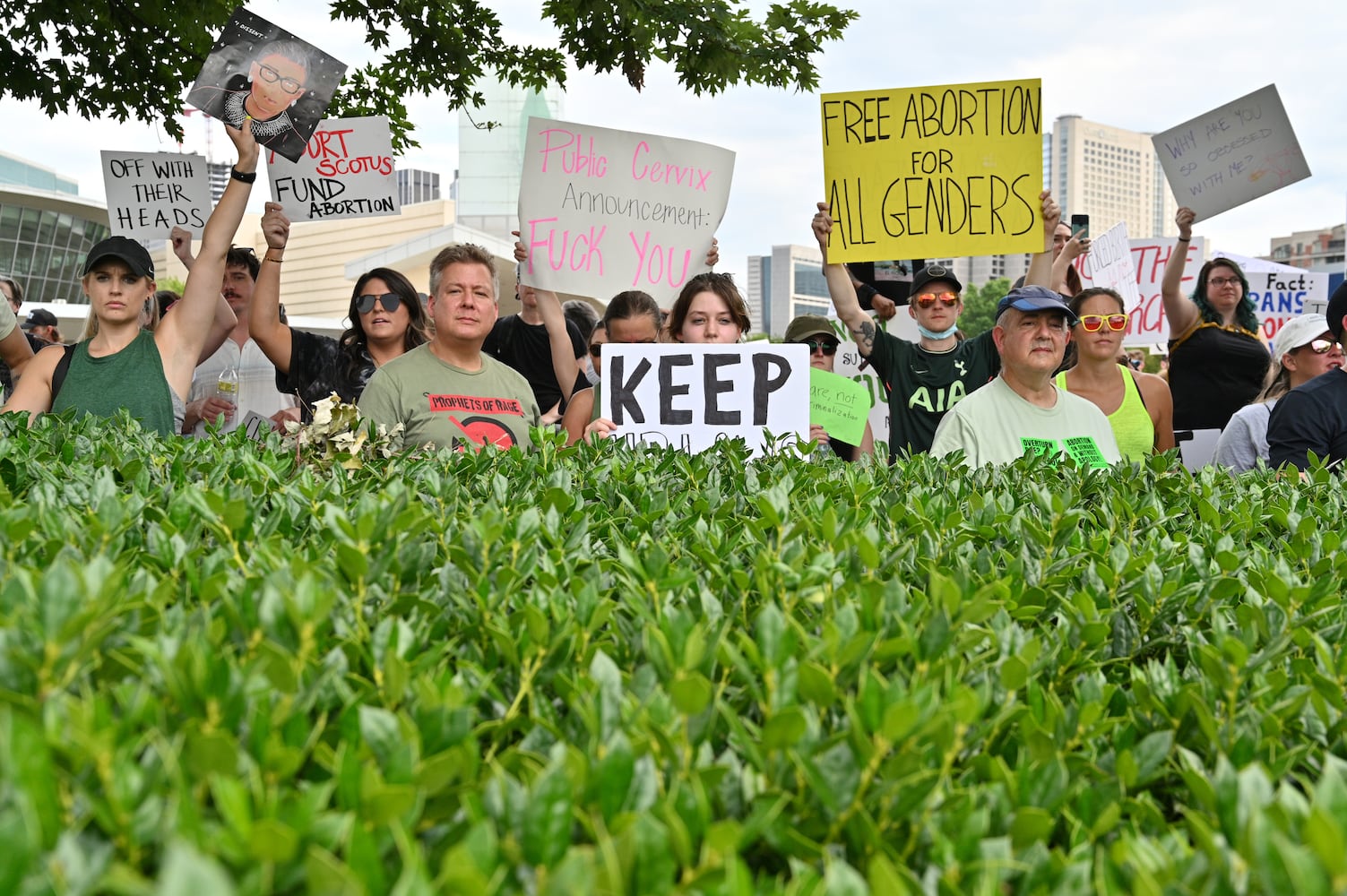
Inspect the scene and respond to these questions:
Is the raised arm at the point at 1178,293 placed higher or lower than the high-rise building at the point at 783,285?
lower

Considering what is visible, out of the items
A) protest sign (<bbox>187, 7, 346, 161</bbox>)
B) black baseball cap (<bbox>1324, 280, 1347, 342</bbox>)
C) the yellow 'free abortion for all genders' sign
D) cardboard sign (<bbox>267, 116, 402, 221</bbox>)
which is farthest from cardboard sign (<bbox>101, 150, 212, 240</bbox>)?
black baseball cap (<bbox>1324, 280, 1347, 342</bbox>)

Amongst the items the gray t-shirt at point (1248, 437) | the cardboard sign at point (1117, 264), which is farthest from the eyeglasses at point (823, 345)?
the cardboard sign at point (1117, 264)

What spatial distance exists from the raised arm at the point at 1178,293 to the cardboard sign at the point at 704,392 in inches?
154

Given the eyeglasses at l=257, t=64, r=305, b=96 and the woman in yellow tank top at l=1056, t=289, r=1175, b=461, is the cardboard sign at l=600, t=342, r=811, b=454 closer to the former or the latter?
the woman in yellow tank top at l=1056, t=289, r=1175, b=461

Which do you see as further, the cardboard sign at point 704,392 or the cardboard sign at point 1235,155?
the cardboard sign at point 1235,155

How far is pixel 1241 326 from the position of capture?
313 inches

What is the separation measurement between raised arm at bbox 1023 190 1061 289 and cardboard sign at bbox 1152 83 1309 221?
8.29 ft

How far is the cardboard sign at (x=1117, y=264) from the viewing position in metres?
9.27

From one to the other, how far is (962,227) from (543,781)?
19.3 ft

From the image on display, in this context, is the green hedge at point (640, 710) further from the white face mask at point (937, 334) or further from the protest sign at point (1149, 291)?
the protest sign at point (1149, 291)

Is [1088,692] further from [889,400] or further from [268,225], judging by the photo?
[268,225]

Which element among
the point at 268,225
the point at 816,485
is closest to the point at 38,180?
the point at 268,225

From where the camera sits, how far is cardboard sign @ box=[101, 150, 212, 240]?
8297 mm

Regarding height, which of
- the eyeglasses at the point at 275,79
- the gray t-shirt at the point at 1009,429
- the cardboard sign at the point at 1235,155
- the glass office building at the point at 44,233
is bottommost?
the gray t-shirt at the point at 1009,429
